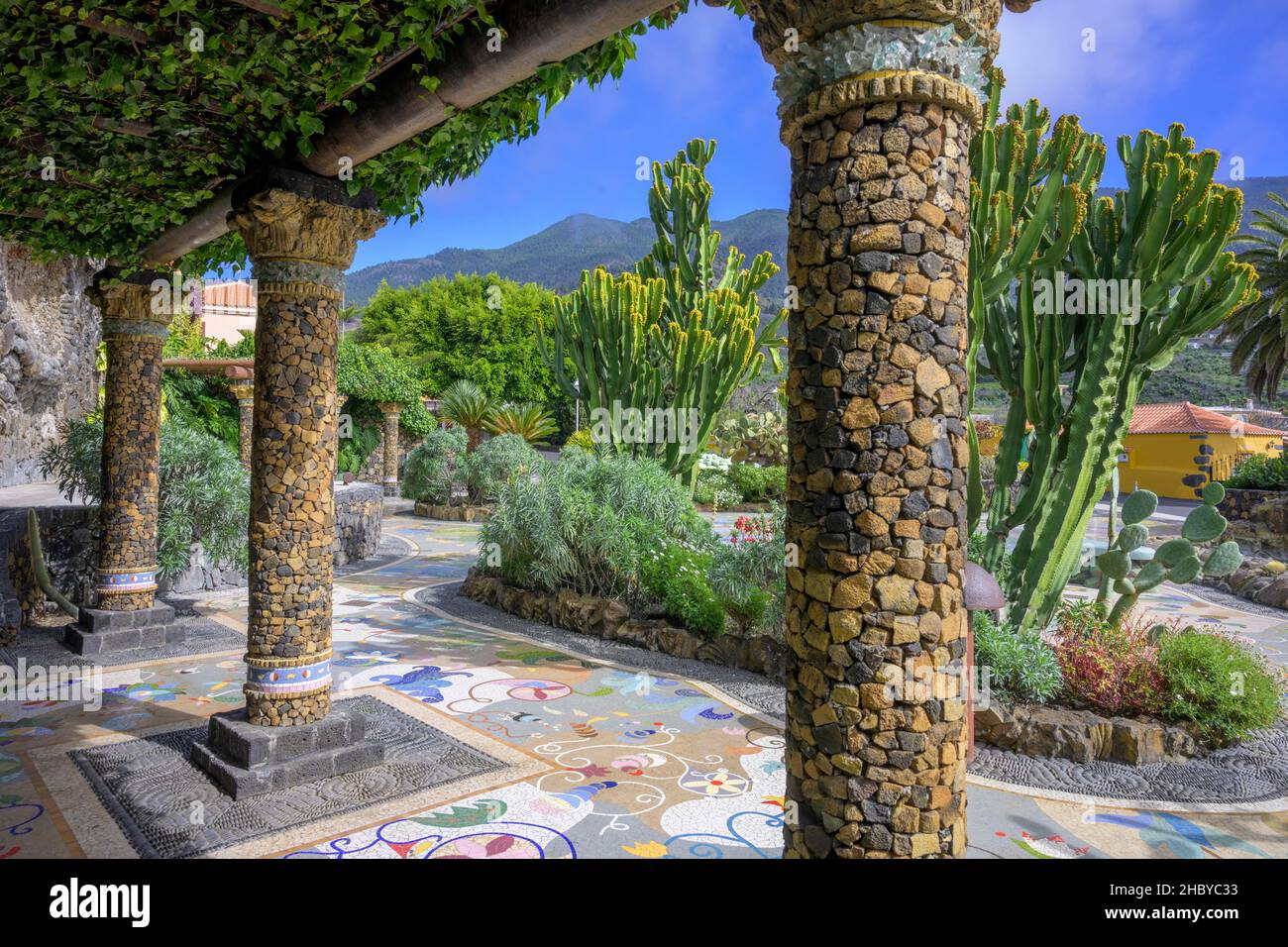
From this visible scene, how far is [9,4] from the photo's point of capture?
10.6 ft

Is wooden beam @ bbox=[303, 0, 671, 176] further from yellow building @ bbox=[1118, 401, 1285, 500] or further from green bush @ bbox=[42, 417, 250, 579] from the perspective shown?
yellow building @ bbox=[1118, 401, 1285, 500]

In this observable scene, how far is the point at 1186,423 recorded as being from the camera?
93.3ft

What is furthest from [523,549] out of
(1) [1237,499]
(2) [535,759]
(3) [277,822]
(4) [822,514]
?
(1) [1237,499]

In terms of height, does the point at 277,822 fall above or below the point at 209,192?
below

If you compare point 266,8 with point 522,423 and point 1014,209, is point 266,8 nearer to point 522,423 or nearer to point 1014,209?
point 1014,209

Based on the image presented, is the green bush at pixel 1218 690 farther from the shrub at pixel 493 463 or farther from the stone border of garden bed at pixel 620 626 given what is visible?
the shrub at pixel 493 463

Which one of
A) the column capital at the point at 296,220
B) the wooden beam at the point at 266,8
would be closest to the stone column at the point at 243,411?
the column capital at the point at 296,220

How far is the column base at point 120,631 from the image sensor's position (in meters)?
7.41

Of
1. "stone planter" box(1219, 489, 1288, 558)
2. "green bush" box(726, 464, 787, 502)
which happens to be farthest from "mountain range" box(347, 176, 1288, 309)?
"stone planter" box(1219, 489, 1288, 558)

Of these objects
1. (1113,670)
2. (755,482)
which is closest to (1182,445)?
(755,482)

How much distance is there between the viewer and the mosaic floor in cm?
392

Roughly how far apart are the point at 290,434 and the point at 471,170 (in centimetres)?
203
